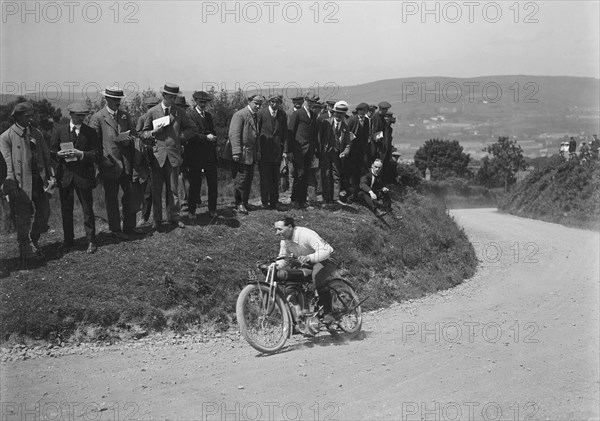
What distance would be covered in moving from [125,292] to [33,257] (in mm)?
1612

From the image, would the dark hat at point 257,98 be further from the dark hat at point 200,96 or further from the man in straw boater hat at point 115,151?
the man in straw boater hat at point 115,151

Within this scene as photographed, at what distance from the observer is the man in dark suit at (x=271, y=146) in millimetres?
15570

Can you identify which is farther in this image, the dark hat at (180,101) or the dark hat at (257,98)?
the dark hat at (257,98)

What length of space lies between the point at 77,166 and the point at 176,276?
7.55 feet

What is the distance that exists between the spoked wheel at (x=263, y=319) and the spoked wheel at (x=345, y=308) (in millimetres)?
1055

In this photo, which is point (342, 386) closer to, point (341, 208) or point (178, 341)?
point (178, 341)

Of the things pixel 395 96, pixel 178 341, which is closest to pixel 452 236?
pixel 178 341

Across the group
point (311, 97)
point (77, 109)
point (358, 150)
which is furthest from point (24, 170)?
point (358, 150)

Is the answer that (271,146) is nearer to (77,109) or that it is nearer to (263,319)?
(77,109)

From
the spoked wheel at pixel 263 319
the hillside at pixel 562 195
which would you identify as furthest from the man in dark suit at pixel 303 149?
the hillside at pixel 562 195

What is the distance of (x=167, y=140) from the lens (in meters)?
13.4

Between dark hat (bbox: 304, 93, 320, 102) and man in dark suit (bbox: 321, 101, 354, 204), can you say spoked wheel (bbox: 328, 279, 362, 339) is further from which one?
dark hat (bbox: 304, 93, 320, 102)

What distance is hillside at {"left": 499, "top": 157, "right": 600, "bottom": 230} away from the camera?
96.3ft

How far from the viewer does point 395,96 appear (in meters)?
152
